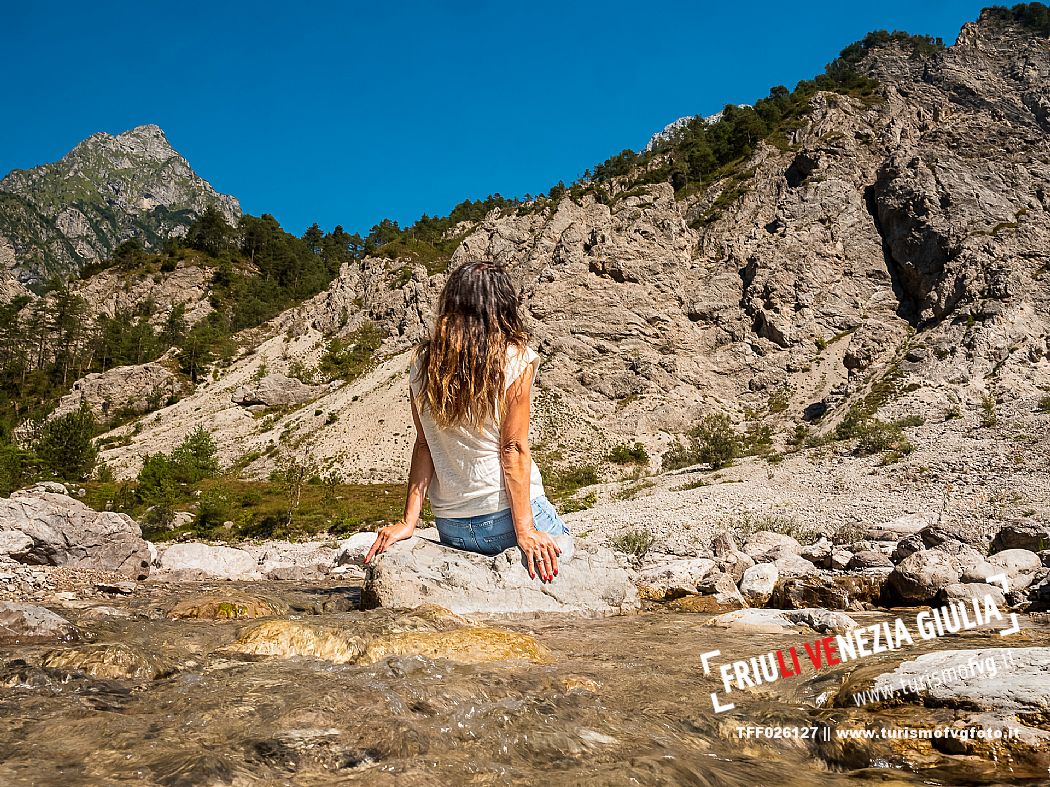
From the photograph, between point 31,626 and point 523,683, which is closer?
point 523,683

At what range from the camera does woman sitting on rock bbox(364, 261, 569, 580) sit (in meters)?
5.04

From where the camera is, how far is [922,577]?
25.6 feet

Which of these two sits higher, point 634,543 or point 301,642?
point 301,642

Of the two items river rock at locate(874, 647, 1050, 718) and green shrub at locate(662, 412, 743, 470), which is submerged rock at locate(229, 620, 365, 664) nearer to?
river rock at locate(874, 647, 1050, 718)

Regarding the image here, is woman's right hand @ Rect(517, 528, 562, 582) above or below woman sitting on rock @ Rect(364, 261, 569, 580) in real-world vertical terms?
below

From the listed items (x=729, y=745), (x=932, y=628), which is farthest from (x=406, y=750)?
(x=932, y=628)

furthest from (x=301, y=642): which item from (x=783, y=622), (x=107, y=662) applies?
(x=783, y=622)

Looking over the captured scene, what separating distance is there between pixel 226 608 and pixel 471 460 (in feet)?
11.6

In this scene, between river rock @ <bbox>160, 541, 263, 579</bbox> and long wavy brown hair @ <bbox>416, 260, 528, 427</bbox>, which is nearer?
long wavy brown hair @ <bbox>416, 260, 528, 427</bbox>

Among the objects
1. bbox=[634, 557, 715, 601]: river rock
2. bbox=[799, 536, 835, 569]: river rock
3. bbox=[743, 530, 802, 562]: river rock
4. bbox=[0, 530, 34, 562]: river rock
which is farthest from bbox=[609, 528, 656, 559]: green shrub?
bbox=[0, 530, 34, 562]: river rock

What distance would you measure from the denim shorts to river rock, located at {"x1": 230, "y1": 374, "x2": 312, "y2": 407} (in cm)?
5656

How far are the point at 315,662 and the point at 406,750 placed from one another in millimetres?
1728

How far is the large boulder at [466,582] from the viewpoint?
5.69m

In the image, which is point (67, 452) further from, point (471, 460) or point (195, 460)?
point (471, 460)
